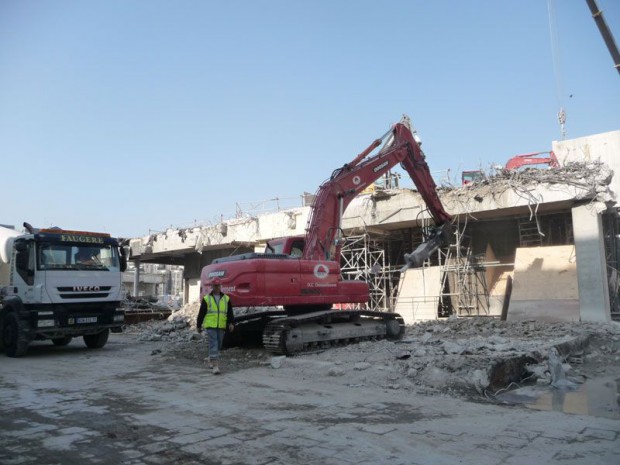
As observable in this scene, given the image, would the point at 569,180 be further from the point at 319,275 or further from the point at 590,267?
the point at 319,275

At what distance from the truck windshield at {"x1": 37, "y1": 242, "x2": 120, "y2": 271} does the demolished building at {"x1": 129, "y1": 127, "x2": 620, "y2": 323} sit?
7.64 m

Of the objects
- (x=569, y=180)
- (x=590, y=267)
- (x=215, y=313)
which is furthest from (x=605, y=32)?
(x=590, y=267)

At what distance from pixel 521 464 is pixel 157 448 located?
304 cm

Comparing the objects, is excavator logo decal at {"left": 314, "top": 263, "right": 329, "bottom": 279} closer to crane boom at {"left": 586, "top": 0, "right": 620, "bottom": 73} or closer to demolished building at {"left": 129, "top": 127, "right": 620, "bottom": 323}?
demolished building at {"left": 129, "top": 127, "right": 620, "bottom": 323}

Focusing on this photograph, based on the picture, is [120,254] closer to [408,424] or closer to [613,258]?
[408,424]

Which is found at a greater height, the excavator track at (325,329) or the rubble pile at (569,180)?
the rubble pile at (569,180)

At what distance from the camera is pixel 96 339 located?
13172 mm

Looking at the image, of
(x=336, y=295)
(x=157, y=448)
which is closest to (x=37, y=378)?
(x=157, y=448)

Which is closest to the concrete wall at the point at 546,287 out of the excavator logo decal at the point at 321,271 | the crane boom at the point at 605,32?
the excavator logo decal at the point at 321,271

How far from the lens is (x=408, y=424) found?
510 cm

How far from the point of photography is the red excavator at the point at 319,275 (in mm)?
9797

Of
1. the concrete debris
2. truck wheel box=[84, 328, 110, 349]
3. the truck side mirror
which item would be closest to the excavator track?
the truck side mirror

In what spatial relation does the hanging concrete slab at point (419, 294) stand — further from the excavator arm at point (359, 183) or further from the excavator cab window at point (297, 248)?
the excavator cab window at point (297, 248)

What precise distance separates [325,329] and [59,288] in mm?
6319
